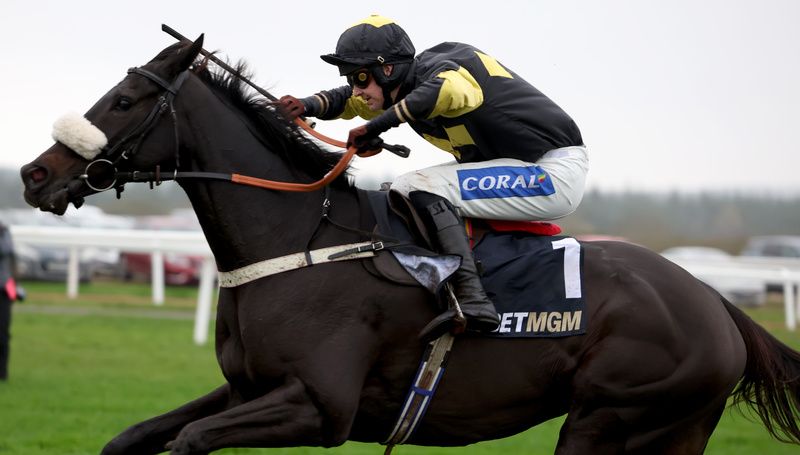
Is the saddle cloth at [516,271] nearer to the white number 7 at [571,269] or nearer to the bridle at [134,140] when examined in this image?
the white number 7 at [571,269]

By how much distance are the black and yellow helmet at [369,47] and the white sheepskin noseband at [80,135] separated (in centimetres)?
109

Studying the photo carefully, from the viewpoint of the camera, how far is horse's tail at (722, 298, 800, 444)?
194 inches

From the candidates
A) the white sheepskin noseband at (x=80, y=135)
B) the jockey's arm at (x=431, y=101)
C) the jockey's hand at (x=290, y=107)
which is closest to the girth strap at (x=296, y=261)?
the jockey's arm at (x=431, y=101)

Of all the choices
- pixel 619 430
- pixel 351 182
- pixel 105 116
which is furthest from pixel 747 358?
pixel 105 116

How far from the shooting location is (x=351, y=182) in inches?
190

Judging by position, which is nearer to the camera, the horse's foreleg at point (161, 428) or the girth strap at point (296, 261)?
the girth strap at point (296, 261)

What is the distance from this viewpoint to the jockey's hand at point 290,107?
4.76m

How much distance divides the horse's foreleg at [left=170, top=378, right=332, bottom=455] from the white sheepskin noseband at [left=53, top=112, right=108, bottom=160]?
3.93 ft

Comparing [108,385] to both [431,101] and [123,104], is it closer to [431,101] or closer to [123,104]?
[123,104]

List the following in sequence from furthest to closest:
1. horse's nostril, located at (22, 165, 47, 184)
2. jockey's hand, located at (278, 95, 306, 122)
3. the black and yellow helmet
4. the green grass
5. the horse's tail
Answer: the green grass, the horse's tail, jockey's hand, located at (278, 95, 306, 122), the black and yellow helmet, horse's nostril, located at (22, 165, 47, 184)

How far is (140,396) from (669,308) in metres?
5.83

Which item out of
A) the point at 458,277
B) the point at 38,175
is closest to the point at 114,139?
the point at 38,175

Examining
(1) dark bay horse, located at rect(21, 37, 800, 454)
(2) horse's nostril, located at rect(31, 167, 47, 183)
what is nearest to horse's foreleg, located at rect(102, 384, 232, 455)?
(1) dark bay horse, located at rect(21, 37, 800, 454)

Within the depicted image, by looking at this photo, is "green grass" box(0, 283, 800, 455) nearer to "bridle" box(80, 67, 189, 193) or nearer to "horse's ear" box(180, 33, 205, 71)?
"bridle" box(80, 67, 189, 193)
